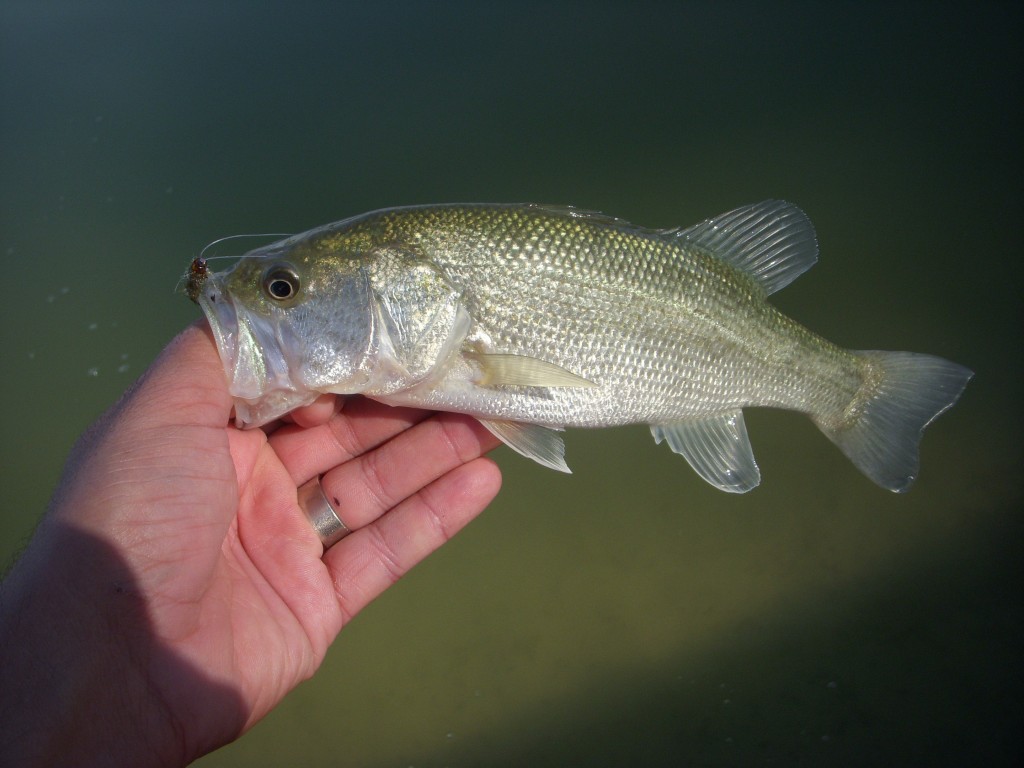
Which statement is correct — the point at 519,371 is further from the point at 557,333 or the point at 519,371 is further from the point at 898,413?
the point at 898,413

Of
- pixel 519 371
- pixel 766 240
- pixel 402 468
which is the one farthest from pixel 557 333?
pixel 766 240

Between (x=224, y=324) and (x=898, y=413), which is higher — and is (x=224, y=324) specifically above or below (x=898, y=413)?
above

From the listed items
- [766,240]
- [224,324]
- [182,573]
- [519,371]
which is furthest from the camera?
[766,240]

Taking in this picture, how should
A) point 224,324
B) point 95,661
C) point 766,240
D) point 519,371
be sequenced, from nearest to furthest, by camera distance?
1. point 95,661
2. point 224,324
3. point 519,371
4. point 766,240

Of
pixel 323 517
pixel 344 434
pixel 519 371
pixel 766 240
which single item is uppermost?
pixel 766 240

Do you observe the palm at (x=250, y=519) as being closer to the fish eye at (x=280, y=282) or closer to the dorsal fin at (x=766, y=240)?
the fish eye at (x=280, y=282)

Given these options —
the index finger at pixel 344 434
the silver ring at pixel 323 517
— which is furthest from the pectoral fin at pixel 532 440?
the silver ring at pixel 323 517

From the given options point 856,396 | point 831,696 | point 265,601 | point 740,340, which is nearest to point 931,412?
point 856,396
